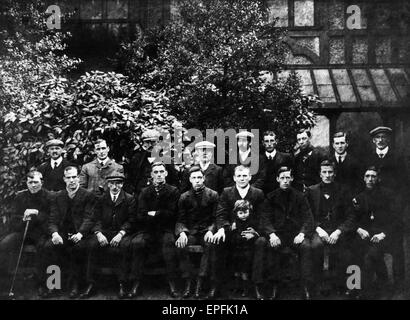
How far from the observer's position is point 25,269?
7570mm

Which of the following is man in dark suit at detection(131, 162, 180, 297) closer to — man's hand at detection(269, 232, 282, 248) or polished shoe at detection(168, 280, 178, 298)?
polished shoe at detection(168, 280, 178, 298)

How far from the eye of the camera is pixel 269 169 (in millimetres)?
7891

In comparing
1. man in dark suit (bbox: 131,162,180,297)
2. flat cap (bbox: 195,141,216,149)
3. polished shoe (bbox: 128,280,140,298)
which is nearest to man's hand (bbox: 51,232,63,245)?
man in dark suit (bbox: 131,162,180,297)

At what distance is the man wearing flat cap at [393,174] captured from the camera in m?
7.63

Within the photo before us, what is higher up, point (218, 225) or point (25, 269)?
point (218, 225)

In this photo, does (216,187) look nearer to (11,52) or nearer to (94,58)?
(94,58)

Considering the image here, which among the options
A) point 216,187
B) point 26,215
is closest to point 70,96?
point 26,215

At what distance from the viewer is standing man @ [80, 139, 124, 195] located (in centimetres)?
789

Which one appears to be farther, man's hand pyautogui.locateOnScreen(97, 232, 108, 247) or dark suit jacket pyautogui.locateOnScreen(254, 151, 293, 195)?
dark suit jacket pyautogui.locateOnScreen(254, 151, 293, 195)

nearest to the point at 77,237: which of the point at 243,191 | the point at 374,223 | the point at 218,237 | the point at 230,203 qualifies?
the point at 218,237

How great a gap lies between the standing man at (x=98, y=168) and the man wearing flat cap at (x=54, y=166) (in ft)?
0.77

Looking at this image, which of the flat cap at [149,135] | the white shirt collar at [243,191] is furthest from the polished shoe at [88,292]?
the white shirt collar at [243,191]

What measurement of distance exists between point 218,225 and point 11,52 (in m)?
3.42

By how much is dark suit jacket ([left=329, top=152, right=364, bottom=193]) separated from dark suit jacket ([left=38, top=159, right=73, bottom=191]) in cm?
313
